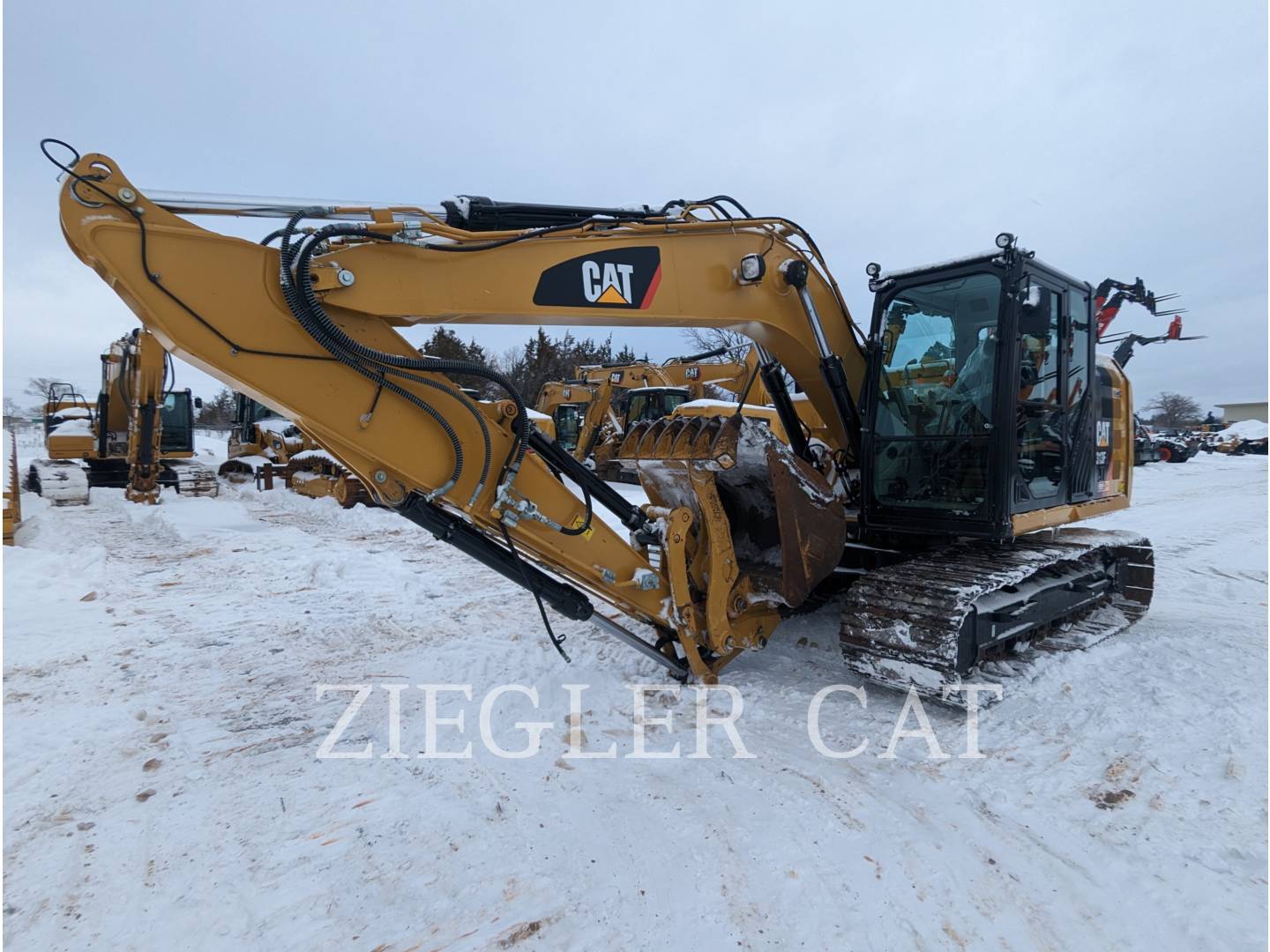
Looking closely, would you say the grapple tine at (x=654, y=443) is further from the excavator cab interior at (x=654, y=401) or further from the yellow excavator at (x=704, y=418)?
the excavator cab interior at (x=654, y=401)

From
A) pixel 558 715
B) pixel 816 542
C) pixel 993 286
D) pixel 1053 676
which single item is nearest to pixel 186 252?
pixel 558 715

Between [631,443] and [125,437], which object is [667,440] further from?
[125,437]

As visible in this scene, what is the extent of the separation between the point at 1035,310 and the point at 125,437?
16.0m

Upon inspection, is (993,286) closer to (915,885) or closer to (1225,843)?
(1225,843)

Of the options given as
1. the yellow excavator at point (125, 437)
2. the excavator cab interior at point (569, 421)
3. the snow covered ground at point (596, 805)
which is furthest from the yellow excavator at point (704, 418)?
the excavator cab interior at point (569, 421)

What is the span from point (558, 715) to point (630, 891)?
4.45ft

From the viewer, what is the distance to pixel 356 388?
305cm

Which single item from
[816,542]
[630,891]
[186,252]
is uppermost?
[186,252]

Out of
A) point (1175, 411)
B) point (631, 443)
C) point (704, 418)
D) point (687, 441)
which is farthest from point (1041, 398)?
point (1175, 411)

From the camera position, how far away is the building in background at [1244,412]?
77.8m

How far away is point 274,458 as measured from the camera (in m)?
15.0

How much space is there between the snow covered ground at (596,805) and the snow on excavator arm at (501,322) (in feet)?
2.50

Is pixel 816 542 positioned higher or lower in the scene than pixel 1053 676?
higher

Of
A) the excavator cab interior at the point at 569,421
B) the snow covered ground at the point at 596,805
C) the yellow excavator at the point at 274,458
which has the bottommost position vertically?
the snow covered ground at the point at 596,805
